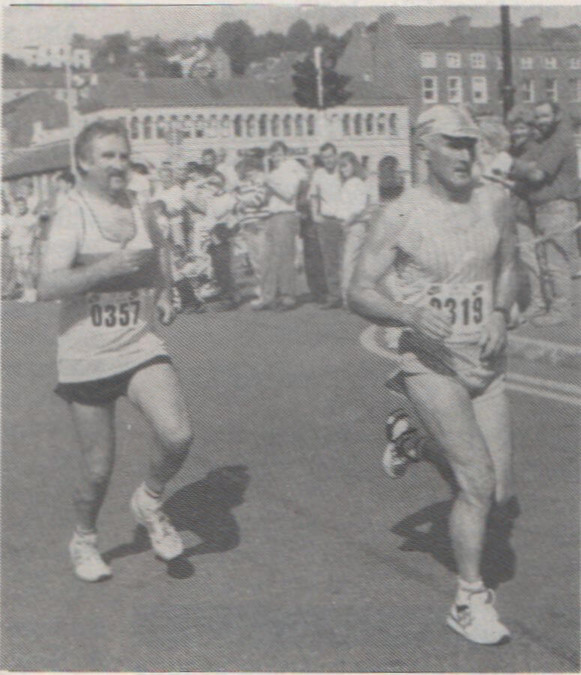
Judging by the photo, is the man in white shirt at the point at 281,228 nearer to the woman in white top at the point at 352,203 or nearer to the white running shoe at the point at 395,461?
the woman in white top at the point at 352,203

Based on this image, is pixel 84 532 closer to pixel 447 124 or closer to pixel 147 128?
pixel 447 124

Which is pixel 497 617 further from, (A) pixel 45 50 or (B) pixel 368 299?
(A) pixel 45 50

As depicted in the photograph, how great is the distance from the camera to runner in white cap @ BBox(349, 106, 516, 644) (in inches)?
149

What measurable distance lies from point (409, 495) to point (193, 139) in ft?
25.3

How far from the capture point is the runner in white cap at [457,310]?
3793mm

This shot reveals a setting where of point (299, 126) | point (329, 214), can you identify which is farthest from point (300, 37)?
point (299, 126)

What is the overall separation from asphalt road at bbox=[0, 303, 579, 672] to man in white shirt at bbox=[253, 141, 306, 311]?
4.96 metres

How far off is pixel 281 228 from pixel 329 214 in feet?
1.69

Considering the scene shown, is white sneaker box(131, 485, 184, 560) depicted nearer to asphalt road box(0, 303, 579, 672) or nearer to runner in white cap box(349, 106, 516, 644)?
asphalt road box(0, 303, 579, 672)

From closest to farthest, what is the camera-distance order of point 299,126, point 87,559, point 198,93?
point 87,559 → point 198,93 → point 299,126

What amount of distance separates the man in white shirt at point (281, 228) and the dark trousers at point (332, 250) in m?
0.31

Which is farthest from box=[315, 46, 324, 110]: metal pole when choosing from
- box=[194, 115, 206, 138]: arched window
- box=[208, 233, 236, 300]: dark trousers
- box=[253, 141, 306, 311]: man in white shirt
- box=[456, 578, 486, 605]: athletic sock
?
box=[208, 233, 236, 300]: dark trousers

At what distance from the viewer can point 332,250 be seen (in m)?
12.7

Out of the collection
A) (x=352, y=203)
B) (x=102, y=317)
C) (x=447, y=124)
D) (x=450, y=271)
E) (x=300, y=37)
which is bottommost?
(x=352, y=203)
